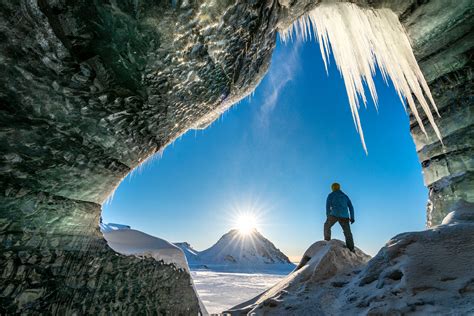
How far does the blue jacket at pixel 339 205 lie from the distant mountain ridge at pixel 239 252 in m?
23.4

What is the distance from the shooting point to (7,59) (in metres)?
0.84

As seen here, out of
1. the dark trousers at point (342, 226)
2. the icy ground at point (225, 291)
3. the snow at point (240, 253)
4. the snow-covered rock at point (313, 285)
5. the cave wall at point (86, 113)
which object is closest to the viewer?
the cave wall at point (86, 113)

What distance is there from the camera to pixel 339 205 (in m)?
5.20

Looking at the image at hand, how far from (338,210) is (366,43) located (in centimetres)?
315

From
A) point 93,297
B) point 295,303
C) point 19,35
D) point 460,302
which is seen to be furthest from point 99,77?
point 295,303

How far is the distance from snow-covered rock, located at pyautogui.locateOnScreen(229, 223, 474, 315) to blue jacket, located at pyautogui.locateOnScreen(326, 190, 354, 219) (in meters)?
1.65

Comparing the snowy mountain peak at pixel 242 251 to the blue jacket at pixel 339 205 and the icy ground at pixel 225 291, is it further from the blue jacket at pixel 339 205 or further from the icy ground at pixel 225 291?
the blue jacket at pixel 339 205

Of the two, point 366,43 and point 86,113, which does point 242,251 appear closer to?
point 366,43

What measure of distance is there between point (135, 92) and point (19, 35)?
440mm

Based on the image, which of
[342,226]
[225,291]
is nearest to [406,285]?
[342,226]

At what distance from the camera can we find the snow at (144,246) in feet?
6.10

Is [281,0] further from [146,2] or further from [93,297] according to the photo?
[93,297]

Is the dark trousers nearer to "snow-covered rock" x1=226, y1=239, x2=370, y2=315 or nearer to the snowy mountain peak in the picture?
"snow-covered rock" x1=226, y1=239, x2=370, y2=315

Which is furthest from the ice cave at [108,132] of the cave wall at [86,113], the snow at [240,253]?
the snow at [240,253]
